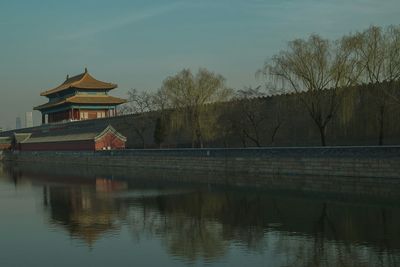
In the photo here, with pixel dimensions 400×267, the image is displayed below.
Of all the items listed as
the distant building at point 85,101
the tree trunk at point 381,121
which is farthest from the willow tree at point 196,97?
the distant building at point 85,101

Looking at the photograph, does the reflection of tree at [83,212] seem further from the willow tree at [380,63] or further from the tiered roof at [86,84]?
the tiered roof at [86,84]

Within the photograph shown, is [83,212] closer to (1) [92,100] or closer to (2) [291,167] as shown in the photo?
(2) [291,167]

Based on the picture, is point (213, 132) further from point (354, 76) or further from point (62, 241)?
point (62, 241)

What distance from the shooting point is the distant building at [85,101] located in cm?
6128

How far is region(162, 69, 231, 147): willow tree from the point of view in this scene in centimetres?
3628

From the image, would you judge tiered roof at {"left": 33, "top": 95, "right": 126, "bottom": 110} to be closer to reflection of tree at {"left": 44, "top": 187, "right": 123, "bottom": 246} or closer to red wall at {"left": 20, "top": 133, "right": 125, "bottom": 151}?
red wall at {"left": 20, "top": 133, "right": 125, "bottom": 151}

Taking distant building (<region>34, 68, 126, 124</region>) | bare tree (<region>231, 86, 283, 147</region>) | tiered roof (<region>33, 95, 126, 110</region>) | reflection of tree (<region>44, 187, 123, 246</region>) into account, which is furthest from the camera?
distant building (<region>34, 68, 126, 124</region>)

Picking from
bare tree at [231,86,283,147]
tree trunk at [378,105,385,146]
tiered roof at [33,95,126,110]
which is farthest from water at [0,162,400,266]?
tiered roof at [33,95,126,110]

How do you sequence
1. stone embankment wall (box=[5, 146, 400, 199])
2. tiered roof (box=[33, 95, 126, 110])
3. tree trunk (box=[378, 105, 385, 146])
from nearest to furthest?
stone embankment wall (box=[5, 146, 400, 199]) < tree trunk (box=[378, 105, 385, 146]) < tiered roof (box=[33, 95, 126, 110])

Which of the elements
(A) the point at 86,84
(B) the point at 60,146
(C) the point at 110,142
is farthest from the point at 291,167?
(A) the point at 86,84

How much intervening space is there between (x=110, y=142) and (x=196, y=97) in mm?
10864

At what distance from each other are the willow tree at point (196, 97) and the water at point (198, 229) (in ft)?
46.5

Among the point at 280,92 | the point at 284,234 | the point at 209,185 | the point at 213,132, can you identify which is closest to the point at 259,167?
the point at 209,185

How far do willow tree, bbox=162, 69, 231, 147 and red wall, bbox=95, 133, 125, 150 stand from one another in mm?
8524
